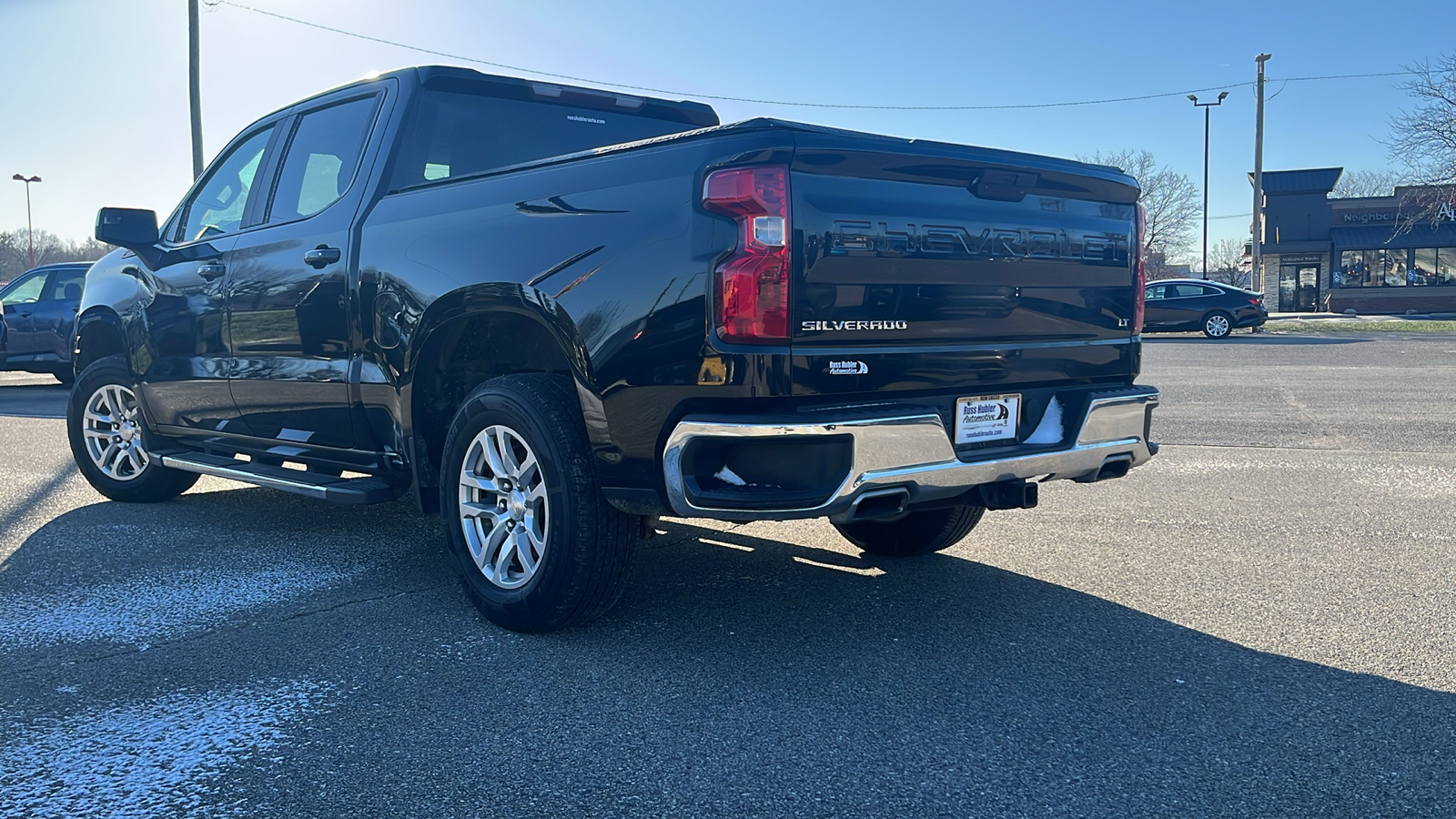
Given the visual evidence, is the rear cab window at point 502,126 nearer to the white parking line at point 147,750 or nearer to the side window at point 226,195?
the side window at point 226,195

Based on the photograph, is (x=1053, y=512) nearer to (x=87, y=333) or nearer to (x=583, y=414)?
(x=583, y=414)

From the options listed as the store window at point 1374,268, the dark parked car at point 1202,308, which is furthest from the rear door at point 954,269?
the store window at point 1374,268

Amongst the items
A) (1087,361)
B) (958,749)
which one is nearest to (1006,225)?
(1087,361)

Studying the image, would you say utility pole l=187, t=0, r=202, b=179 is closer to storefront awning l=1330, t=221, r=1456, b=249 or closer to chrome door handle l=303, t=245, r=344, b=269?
chrome door handle l=303, t=245, r=344, b=269

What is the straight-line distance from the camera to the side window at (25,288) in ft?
52.6

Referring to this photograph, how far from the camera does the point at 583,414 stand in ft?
12.5

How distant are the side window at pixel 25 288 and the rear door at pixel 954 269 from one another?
628 inches

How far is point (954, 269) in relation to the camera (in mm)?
3760

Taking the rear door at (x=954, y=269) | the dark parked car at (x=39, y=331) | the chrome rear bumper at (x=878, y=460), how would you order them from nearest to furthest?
the chrome rear bumper at (x=878, y=460) → the rear door at (x=954, y=269) → the dark parked car at (x=39, y=331)

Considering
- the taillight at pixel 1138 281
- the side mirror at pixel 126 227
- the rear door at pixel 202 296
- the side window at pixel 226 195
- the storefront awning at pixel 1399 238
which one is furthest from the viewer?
the storefront awning at pixel 1399 238

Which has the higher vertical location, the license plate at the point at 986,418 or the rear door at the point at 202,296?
the rear door at the point at 202,296

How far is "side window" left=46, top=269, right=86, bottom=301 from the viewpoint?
1598cm

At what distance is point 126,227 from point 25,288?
12.3 metres

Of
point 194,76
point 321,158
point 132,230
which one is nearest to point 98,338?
point 132,230
